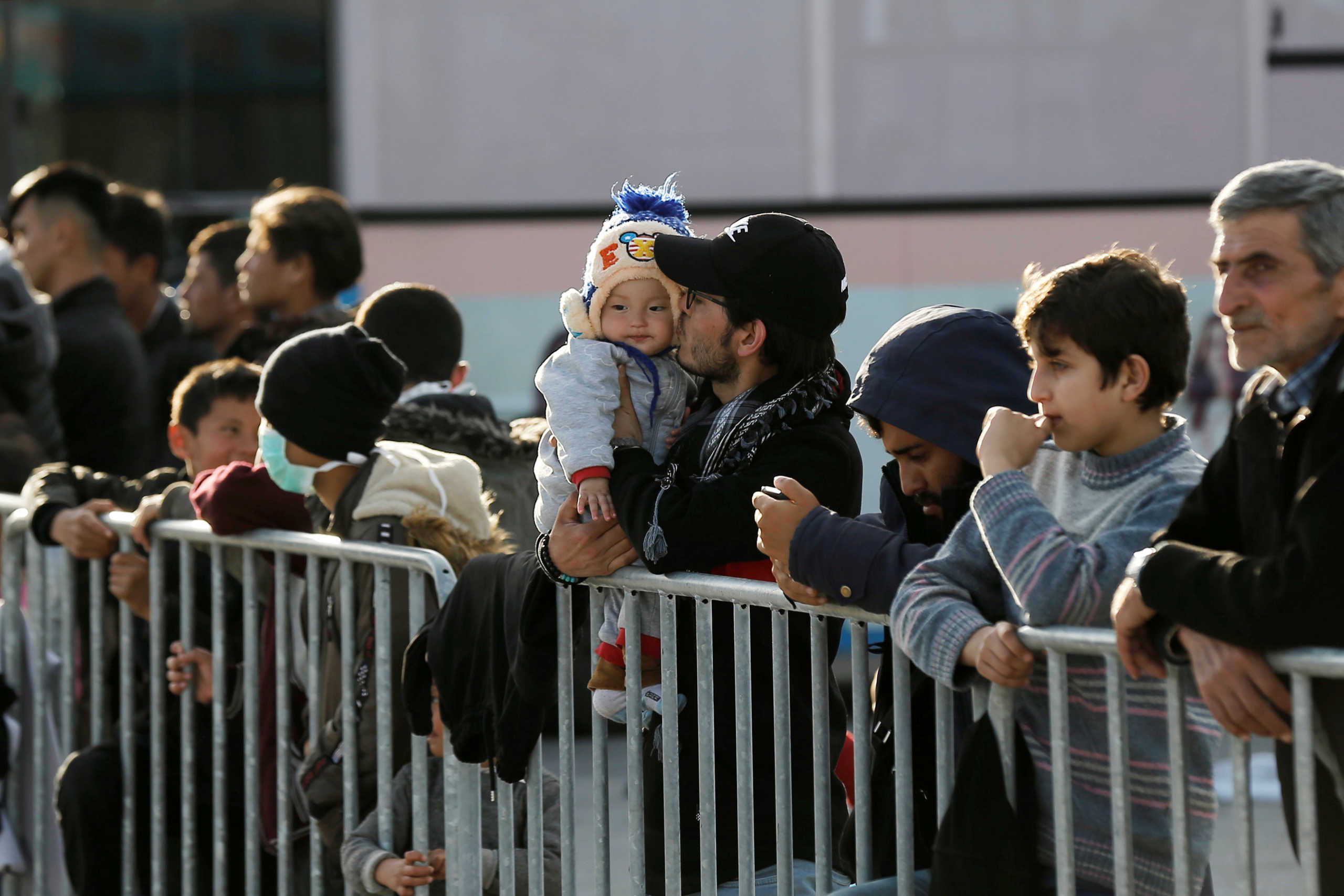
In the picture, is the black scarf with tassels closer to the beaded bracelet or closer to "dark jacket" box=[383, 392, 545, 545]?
the beaded bracelet

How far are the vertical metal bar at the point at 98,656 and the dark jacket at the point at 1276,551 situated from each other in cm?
307

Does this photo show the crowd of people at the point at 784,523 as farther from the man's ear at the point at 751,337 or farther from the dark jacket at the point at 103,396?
the dark jacket at the point at 103,396

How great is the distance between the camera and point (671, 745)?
293 centimetres

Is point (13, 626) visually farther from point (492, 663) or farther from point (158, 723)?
point (492, 663)

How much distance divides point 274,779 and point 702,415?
1482 mm

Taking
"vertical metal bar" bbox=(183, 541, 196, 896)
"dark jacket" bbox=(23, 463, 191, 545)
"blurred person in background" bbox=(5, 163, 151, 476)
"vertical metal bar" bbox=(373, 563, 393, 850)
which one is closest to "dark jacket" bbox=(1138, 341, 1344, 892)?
"vertical metal bar" bbox=(373, 563, 393, 850)

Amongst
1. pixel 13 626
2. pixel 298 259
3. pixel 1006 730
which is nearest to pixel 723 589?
pixel 1006 730

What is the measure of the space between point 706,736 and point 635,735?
20 centimetres

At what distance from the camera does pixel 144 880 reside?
4.32 meters

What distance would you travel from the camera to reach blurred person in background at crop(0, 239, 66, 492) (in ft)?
17.6

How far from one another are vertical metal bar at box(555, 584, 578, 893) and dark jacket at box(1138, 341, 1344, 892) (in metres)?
1.28

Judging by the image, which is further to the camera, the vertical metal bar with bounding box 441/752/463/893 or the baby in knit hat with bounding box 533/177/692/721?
the vertical metal bar with bounding box 441/752/463/893

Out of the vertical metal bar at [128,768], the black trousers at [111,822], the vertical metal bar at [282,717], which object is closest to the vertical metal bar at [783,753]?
the vertical metal bar at [282,717]

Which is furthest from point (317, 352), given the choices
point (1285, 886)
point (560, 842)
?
point (1285, 886)
